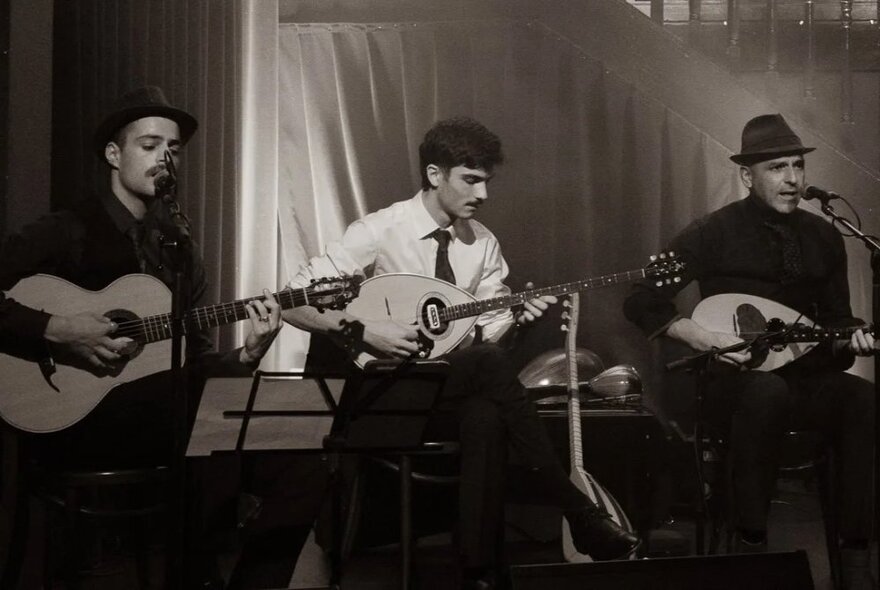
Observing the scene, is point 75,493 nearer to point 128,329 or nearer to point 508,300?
point 128,329

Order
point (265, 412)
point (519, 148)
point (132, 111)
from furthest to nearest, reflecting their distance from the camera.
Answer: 1. point (519, 148)
2. point (132, 111)
3. point (265, 412)

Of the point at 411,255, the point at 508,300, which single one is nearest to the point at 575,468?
the point at 508,300

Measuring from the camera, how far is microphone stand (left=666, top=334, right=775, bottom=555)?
3.61 metres

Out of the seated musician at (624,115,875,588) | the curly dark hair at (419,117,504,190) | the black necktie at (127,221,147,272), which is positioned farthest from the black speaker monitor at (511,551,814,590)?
the curly dark hair at (419,117,504,190)

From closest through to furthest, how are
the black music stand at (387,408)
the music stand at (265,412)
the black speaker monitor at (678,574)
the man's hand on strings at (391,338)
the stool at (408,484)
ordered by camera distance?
the black speaker monitor at (678,574) < the music stand at (265,412) < the black music stand at (387,408) < the stool at (408,484) < the man's hand on strings at (391,338)

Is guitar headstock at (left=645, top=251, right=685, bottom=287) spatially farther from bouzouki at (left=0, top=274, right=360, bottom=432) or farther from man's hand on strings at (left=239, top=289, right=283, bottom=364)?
man's hand on strings at (left=239, top=289, right=283, bottom=364)

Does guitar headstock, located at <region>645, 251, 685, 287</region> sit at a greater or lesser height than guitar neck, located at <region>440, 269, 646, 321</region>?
greater

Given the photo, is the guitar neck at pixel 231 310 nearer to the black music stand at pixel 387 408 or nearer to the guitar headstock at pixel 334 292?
the guitar headstock at pixel 334 292

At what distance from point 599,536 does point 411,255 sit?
1.30 metres

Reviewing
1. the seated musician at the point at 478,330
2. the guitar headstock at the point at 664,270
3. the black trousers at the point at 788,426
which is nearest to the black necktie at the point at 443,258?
the seated musician at the point at 478,330

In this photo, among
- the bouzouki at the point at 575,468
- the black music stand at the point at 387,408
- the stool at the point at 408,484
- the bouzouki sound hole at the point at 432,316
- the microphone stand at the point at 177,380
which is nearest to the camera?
the microphone stand at the point at 177,380

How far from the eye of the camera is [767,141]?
165 inches

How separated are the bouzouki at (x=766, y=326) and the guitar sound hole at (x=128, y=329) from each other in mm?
2044

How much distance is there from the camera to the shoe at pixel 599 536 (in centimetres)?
324
